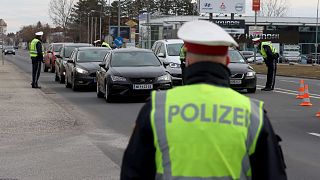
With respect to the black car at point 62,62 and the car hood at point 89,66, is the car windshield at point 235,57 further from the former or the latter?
the black car at point 62,62

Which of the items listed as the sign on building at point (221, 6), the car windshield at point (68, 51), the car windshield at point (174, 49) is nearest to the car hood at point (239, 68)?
the car windshield at point (174, 49)

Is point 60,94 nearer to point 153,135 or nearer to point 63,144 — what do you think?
point 63,144

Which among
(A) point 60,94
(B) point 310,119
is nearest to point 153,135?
(B) point 310,119

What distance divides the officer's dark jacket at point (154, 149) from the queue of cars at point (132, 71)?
13.4 meters

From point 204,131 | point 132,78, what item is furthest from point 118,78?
point 204,131

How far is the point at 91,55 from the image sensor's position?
70.8 ft

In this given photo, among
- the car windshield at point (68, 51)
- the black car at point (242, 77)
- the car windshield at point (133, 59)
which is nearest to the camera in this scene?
the car windshield at point (133, 59)

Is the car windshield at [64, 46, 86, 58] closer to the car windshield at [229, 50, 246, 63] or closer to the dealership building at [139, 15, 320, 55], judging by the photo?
the car windshield at [229, 50, 246, 63]

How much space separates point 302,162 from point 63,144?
149 inches

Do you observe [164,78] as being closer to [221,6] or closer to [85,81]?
[85,81]

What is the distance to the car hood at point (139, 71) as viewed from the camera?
16016 mm

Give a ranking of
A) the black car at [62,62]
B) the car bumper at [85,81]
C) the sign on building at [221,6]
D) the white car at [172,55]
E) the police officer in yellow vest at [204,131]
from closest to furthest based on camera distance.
A: 1. the police officer in yellow vest at [204,131]
2. the car bumper at [85,81]
3. the white car at [172,55]
4. the black car at [62,62]
5. the sign on building at [221,6]

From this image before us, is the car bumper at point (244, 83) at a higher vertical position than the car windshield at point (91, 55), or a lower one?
lower

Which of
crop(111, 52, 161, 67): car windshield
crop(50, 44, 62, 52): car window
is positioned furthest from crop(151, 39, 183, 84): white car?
crop(50, 44, 62, 52): car window
